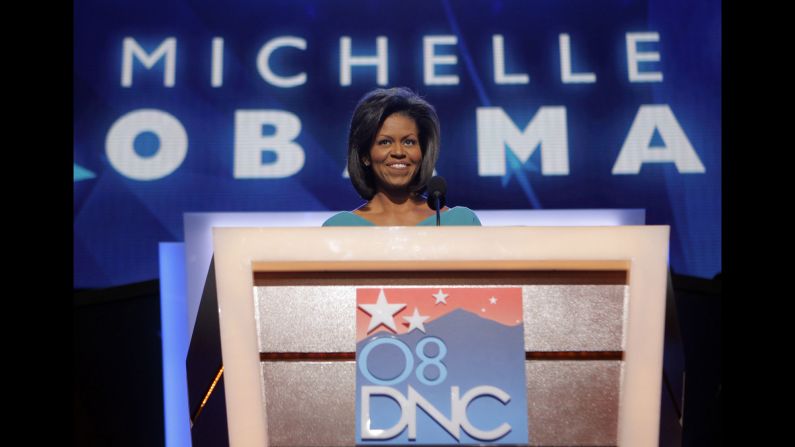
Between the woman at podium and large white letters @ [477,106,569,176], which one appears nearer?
the woman at podium

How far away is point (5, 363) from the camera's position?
7.59 ft

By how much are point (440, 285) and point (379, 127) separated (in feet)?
4.75

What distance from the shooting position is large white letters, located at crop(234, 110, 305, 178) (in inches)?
130

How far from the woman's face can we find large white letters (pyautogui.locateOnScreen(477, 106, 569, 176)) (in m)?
1.14

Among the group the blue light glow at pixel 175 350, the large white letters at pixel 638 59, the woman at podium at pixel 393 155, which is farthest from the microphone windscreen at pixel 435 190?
the large white letters at pixel 638 59

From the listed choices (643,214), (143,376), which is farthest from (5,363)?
(643,214)

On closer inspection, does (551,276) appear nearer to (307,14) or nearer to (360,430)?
(360,430)

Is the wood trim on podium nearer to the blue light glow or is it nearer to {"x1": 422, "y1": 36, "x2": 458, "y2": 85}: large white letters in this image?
the blue light glow

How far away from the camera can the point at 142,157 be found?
3307 mm

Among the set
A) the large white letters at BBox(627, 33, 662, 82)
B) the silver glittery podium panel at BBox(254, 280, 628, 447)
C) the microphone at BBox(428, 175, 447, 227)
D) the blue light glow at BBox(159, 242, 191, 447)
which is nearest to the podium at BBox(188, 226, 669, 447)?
the silver glittery podium panel at BBox(254, 280, 628, 447)

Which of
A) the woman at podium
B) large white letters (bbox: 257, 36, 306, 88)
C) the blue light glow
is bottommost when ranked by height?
the blue light glow

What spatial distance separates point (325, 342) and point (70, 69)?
288 centimetres

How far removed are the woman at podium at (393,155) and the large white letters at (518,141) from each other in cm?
109

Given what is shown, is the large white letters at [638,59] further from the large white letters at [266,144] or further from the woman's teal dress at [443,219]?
the woman's teal dress at [443,219]
